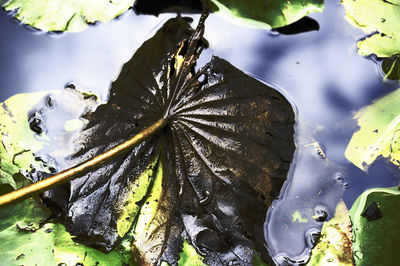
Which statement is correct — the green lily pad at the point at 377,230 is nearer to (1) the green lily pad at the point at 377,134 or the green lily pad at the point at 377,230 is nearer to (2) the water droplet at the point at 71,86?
(1) the green lily pad at the point at 377,134

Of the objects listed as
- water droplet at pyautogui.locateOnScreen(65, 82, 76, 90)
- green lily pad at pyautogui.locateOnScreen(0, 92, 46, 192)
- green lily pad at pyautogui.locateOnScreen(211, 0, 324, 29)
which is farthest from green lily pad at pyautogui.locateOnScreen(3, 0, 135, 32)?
green lily pad at pyautogui.locateOnScreen(211, 0, 324, 29)

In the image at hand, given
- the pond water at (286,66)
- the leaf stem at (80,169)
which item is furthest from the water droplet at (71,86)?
the leaf stem at (80,169)

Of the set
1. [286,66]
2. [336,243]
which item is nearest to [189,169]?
[336,243]

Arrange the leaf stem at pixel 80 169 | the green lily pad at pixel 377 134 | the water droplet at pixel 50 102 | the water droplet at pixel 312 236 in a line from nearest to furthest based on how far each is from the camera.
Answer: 1. the leaf stem at pixel 80 169
2. the water droplet at pixel 312 236
3. the green lily pad at pixel 377 134
4. the water droplet at pixel 50 102

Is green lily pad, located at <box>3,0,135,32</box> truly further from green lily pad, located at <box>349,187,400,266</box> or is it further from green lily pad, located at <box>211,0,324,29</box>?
green lily pad, located at <box>349,187,400,266</box>

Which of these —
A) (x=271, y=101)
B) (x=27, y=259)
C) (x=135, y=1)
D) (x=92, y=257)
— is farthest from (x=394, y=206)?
(x=135, y=1)

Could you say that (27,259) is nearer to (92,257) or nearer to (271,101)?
(92,257)

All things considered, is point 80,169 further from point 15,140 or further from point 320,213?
point 320,213
